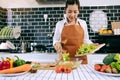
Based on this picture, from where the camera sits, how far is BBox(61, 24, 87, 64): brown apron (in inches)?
108

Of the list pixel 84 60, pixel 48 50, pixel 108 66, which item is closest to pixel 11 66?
pixel 108 66

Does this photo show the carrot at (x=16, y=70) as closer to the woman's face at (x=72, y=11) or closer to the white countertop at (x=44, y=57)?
the woman's face at (x=72, y=11)

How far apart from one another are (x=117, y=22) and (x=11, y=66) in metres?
2.58

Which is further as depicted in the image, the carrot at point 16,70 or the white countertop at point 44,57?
the white countertop at point 44,57

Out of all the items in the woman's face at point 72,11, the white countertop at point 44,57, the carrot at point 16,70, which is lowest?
the white countertop at point 44,57

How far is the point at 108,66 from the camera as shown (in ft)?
5.01

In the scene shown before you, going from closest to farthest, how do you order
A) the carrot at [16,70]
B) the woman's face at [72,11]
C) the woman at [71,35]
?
the carrot at [16,70]
the woman's face at [72,11]
the woman at [71,35]

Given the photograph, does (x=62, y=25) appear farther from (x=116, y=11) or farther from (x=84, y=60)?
(x=116, y=11)

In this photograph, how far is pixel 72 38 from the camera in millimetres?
2805

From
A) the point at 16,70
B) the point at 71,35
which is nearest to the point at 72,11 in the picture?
the point at 71,35

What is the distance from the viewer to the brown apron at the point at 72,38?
2.76 metres

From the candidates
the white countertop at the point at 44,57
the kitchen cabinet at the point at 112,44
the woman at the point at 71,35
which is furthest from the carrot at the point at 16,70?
the kitchen cabinet at the point at 112,44

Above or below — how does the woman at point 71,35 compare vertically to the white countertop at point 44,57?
above

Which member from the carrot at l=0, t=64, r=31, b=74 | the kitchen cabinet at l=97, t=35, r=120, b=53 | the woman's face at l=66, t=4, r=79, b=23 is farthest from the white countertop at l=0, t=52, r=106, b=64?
the carrot at l=0, t=64, r=31, b=74
